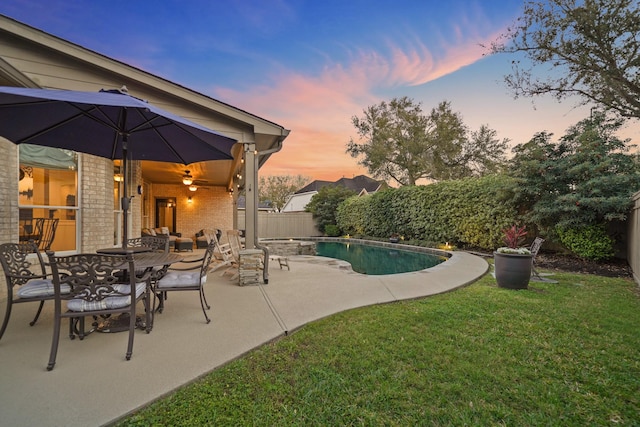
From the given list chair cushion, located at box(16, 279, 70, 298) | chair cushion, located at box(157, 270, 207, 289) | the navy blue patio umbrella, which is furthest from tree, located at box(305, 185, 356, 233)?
chair cushion, located at box(16, 279, 70, 298)

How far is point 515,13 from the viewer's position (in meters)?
8.21

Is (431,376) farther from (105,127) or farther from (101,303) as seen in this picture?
(105,127)

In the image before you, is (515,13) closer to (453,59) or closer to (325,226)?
(453,59)

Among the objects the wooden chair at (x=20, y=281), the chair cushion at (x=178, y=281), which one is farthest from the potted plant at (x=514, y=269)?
the wooden chair at (x=20, y=281)

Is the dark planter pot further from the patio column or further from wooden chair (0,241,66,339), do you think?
wooden chair (0,241,66,339)

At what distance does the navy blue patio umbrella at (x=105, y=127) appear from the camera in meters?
2.65

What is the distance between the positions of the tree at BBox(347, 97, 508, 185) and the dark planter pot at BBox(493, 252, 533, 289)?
668 inches

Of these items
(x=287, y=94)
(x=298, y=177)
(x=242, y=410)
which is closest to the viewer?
(x=242, y=410)

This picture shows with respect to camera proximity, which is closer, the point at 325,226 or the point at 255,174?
the point at 255,174

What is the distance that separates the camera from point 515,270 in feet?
17.1

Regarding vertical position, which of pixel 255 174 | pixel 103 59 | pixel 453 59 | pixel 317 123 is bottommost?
pixel 255 174

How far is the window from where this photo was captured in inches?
164

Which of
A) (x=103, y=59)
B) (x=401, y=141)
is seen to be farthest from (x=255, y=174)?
(x=401, y=141)

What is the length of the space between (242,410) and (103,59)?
5276 millimetres
